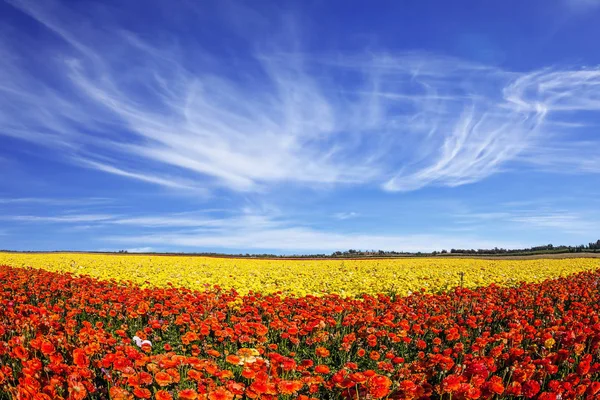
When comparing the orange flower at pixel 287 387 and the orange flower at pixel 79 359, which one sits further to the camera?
the orange flower at pixel 79 359

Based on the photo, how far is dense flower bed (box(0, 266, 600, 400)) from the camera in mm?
4344

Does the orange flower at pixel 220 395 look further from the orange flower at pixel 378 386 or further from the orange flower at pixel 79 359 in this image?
the orange flower at pixel 79 359

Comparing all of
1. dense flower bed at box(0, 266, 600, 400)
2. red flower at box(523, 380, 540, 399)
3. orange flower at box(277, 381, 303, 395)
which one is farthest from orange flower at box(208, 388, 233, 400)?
red flower at box(523, 380, 540, 399)

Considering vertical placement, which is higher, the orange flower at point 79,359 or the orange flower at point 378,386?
the orange flower at point 79,359

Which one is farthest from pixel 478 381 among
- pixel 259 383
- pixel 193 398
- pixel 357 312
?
pixel 357 312

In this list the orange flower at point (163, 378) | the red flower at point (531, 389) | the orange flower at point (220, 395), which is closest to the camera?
the orange flower at point (220, 395)

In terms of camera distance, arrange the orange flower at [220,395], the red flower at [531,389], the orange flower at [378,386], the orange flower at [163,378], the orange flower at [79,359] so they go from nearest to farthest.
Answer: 1. the orange flower at [220,395]
2. the orange flower at [378,386]
3. the red flower at [531,389]
4. the orange flower at [163,378]
5. the orange flower at [79,359]

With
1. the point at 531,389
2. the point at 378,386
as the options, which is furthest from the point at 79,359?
the point at 531,389

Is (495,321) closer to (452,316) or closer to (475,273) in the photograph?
(452,316)

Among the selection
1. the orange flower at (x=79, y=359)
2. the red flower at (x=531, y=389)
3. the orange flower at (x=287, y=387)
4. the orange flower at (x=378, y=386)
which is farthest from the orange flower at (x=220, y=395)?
the red flower at (x=531, y=389)

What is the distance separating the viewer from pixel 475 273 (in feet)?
65.8

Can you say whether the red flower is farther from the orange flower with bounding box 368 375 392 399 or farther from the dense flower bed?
the orange flower with bounding box 368 375 392 399

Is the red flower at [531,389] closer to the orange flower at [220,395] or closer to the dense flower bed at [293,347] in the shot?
the dense flower bed at [293,347]

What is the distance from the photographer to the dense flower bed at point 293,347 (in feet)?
14.3
